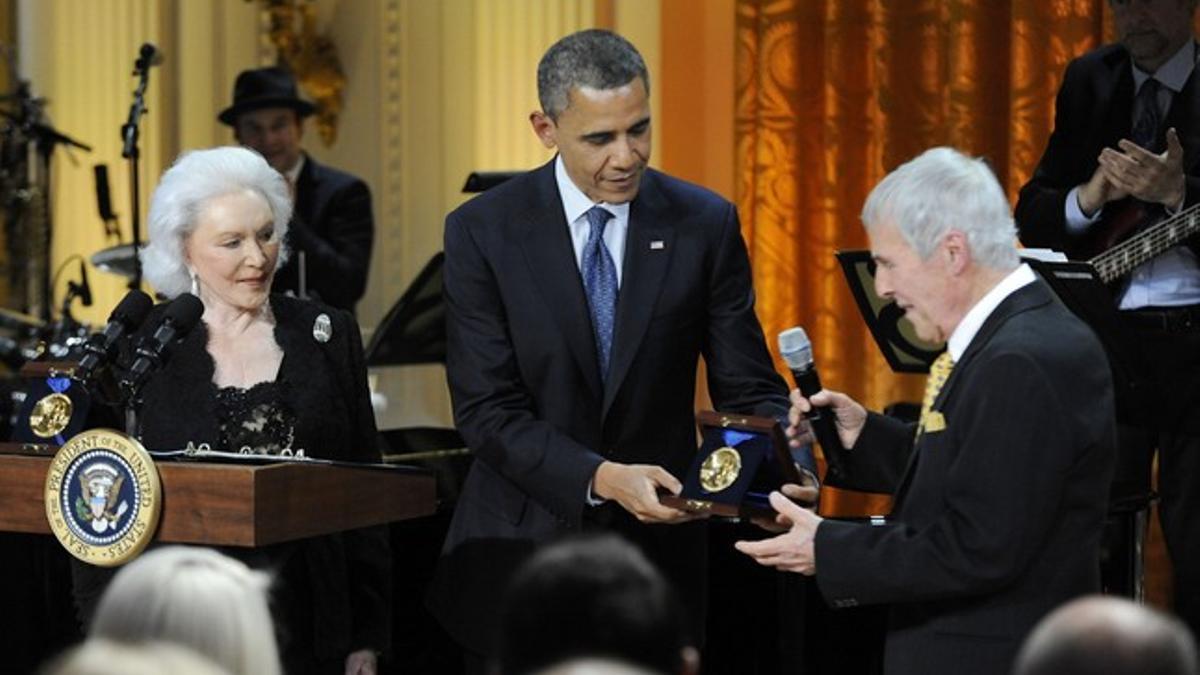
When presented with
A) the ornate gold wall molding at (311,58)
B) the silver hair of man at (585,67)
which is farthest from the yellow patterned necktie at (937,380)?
the ornate gold wall molding at (311,58)

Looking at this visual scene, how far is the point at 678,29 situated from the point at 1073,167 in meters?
2.37

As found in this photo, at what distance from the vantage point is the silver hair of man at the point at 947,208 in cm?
329

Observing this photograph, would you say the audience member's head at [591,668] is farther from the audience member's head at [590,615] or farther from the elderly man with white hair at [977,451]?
the elderly man with white hair at [977,451]

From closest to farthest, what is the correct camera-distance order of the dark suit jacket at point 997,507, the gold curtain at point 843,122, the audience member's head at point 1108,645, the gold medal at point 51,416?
the audience member's head at point 1108,645
the dark suit jacket at point 997,507
the gold medal at point 51,416
the gold curtain at point 843,122

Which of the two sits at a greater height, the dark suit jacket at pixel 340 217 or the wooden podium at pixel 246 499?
the dark suit jacket at pixel 340 217

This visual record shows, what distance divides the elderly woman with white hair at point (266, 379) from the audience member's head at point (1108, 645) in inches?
79.0

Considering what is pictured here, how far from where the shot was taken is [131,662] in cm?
209

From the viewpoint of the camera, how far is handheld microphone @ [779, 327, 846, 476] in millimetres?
3621

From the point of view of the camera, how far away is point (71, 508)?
3.63 meters

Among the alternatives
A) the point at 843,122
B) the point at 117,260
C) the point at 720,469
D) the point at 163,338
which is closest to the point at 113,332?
the point at 163,338

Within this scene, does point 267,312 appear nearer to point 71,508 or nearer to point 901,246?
point 71,508

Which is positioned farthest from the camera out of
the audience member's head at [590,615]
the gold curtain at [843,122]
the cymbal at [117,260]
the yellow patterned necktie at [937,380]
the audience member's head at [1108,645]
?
the cymbal at [117,260]

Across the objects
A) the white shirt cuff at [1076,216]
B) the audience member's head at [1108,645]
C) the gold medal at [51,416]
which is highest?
the white shirt cuff at [1076,216]

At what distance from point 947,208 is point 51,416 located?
5.79 feet
